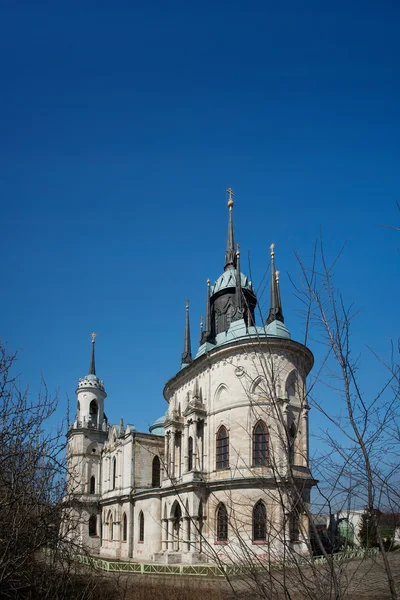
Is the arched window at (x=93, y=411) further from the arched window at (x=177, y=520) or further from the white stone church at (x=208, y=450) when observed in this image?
the arched window at (x=177, y=520)

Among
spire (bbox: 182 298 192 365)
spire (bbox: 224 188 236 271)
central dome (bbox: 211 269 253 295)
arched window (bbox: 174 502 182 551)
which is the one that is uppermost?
spire (bbox: 224 188 236 271)

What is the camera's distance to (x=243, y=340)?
95.2 ft

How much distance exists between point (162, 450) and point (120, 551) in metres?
8.57

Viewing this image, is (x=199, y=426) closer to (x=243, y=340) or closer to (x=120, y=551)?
(x=243, y=340)

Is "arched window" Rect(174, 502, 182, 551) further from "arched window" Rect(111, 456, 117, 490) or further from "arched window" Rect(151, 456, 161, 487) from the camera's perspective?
"arched window" Rect(111, 456, 117, 490)

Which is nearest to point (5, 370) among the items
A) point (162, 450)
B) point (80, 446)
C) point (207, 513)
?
point (207, 513)

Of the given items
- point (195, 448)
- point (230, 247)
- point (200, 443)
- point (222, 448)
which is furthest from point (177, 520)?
point (230, 247)

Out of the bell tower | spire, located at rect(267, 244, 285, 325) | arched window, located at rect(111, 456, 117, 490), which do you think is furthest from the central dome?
the bell tower

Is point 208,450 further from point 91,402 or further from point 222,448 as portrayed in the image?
point 91,402

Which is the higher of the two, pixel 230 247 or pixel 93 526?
pixel 230 247

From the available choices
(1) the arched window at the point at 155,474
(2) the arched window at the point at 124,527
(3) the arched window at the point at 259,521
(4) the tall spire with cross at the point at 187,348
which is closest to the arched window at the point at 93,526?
(2) the arched window at the point at 124,527

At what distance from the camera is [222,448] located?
30.2 m

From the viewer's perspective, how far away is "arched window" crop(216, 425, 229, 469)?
29.7 metres

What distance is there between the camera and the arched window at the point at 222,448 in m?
29.7
